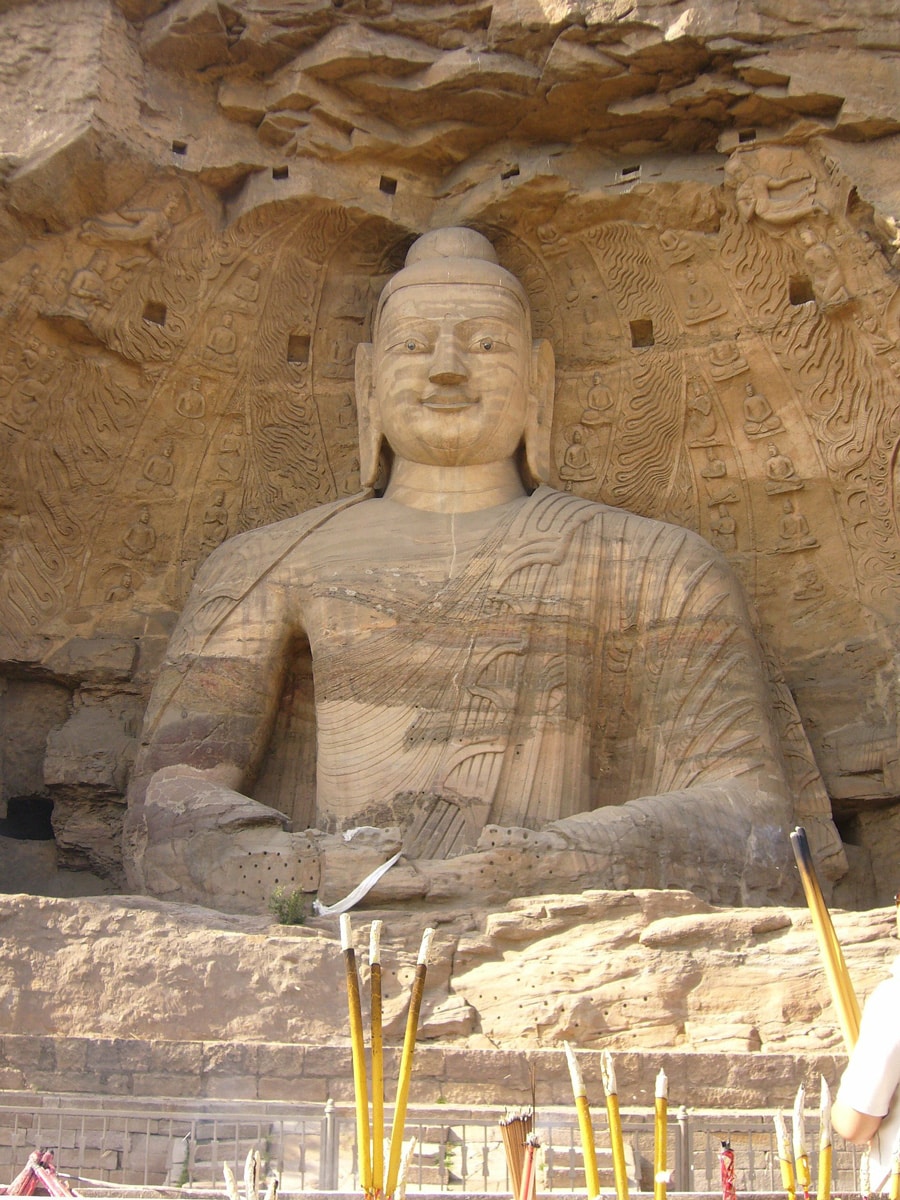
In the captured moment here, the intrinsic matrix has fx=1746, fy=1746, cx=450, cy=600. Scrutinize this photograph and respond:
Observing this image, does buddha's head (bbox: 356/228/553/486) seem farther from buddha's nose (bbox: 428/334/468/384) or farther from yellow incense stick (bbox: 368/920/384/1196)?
yellow incense stick (bbox: 368/920/384/1196)

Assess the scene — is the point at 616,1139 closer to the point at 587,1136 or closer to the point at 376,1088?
the point at 587,1136

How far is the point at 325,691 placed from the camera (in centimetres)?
853

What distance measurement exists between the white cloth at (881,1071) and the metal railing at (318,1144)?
4.60ft

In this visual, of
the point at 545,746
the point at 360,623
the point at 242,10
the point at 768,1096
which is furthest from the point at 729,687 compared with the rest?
the point at 242,10

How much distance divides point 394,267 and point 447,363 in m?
1.33

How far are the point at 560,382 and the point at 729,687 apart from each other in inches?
94.2

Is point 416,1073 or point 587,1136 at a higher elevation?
point 416,1073

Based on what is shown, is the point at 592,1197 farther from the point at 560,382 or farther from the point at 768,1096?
the point at 560,382

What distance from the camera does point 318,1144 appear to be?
503 cm

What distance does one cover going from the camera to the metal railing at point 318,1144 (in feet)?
16.2

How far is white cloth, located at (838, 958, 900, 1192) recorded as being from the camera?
137 inches

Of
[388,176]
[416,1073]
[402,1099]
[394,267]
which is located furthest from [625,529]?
[402,1099]

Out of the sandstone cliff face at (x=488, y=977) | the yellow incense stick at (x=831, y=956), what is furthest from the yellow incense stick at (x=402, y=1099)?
the sandstone cliff face at (x=488, y=977)

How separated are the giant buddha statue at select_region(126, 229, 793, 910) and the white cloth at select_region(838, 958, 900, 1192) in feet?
12.0
